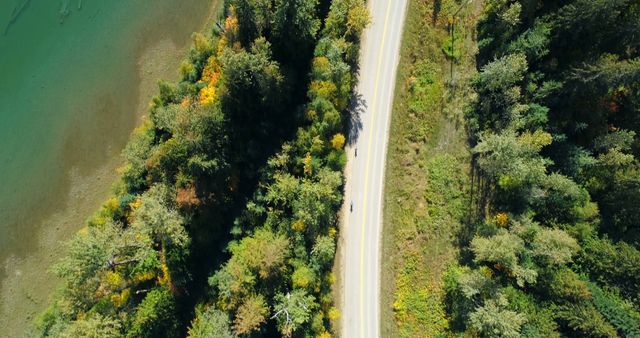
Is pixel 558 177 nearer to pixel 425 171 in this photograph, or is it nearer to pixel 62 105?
pixel 425 171

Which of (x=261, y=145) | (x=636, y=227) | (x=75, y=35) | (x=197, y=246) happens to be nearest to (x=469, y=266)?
(x=636, y=227)

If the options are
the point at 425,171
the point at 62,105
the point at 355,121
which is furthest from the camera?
the point at 62,105

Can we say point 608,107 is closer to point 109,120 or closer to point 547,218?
point 547,218

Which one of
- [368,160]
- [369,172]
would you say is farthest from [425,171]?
[368,160]

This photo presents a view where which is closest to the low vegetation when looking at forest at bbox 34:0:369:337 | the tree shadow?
the tree shadow

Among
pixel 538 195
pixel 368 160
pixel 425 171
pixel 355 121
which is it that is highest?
pixel 355 121

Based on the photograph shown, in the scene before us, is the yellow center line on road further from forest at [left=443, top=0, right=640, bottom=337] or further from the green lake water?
the green lake water

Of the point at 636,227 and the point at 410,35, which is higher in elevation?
the point at 410,35
